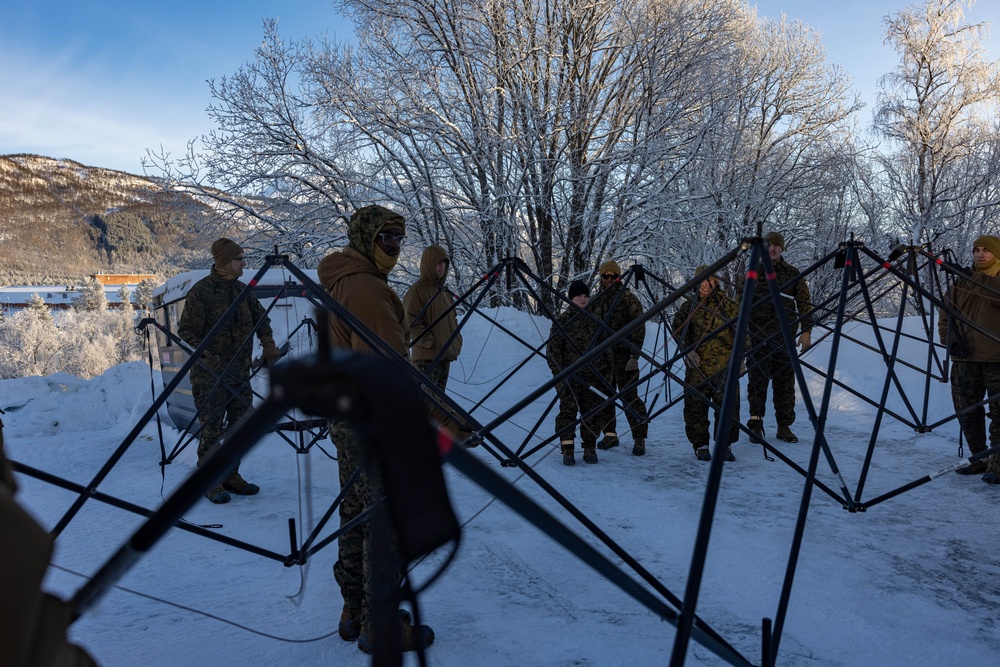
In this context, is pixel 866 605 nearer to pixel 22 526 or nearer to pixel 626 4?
pixel 22 526

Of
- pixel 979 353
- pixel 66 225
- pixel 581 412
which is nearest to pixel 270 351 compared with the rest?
pixel 581 412

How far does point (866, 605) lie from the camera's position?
297 cm

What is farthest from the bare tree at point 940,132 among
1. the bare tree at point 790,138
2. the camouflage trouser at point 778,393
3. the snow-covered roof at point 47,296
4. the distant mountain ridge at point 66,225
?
the distant mountain ridge at point 66,225

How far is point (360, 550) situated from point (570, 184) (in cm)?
1157

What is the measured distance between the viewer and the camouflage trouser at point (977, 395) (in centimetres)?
492

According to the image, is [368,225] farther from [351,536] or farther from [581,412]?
[581,412]

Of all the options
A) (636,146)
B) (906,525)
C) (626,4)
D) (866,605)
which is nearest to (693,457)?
(906,525)

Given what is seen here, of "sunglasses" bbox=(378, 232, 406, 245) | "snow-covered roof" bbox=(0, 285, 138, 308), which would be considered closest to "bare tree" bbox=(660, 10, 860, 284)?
"sunglasses" bbox=(378, 232, 406, 245)

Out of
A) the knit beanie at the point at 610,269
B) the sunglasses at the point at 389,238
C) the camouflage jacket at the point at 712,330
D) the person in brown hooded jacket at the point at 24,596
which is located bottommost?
the person in brown hooded jacket at the point at 24,596

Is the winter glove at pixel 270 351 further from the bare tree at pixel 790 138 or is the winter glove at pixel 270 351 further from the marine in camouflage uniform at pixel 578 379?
the bare tree at pixel 790 138

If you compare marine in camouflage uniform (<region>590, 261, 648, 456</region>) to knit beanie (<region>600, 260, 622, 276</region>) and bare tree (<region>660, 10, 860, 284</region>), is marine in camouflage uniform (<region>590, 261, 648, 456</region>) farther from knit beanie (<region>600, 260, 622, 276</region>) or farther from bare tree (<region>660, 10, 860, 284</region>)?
bare tree (<region>660, 10, 860, 284</region>)

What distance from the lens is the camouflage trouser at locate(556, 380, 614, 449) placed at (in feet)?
19.1

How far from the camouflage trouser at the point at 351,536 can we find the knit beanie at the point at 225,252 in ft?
9.11

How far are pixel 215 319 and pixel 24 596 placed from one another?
183 inches
